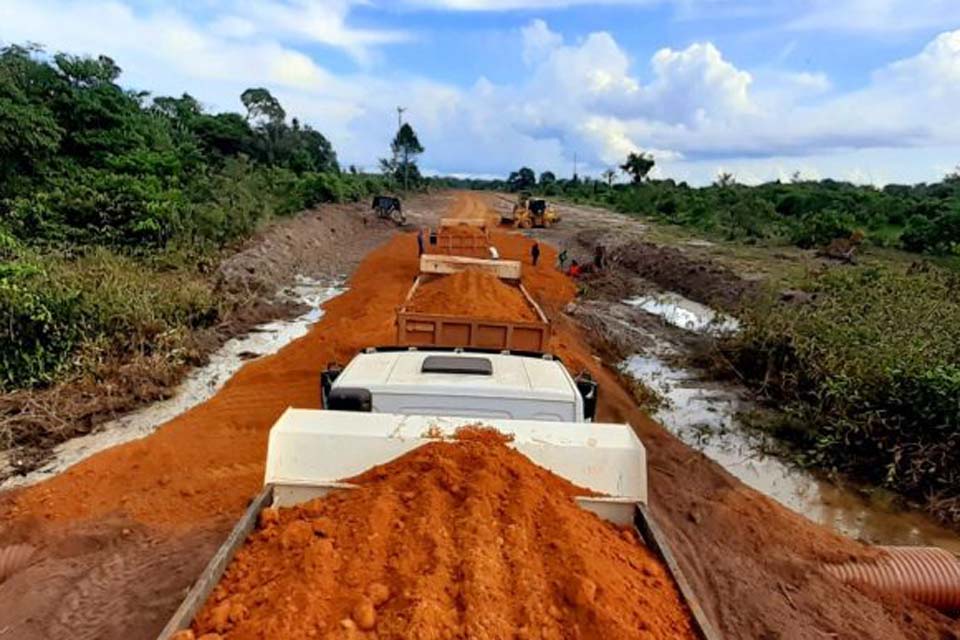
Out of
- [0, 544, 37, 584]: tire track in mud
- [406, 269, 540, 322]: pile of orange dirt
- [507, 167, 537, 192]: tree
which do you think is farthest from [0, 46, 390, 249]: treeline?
[507, 167, 537, 192]: tree

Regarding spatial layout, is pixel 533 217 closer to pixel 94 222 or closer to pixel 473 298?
pixel 94 222

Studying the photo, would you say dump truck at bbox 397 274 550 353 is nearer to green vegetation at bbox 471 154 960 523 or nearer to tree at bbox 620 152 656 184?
green vegetation at bbox 471 154 960 523

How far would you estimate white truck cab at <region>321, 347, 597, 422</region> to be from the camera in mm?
→ 3975

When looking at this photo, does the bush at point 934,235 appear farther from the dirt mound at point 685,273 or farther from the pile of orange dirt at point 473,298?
the pile of orange dirt at point 473,298

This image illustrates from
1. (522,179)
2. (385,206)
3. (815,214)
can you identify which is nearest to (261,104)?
(385,206)

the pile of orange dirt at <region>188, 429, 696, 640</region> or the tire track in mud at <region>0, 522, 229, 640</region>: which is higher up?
the pile of orange dirt at <region>188, 429, 696, 640</region>

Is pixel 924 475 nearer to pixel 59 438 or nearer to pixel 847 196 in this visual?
pixel 59 438

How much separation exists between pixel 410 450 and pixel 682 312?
13506 millimetres

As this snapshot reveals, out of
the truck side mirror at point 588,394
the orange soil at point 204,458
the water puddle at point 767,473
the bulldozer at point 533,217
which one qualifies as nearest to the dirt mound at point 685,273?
the water puddle at point 767,473

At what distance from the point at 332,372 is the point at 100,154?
1393 centimetres

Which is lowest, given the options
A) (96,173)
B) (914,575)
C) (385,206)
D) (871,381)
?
(914,575)

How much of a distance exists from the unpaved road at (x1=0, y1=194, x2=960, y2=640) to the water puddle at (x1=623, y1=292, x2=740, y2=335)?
566 centimetres

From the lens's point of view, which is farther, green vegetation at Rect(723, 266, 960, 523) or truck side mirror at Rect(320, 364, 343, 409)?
green vegetation at Rect(723, 266, 960, 523)

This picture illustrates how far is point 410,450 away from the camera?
3172 millimetres
